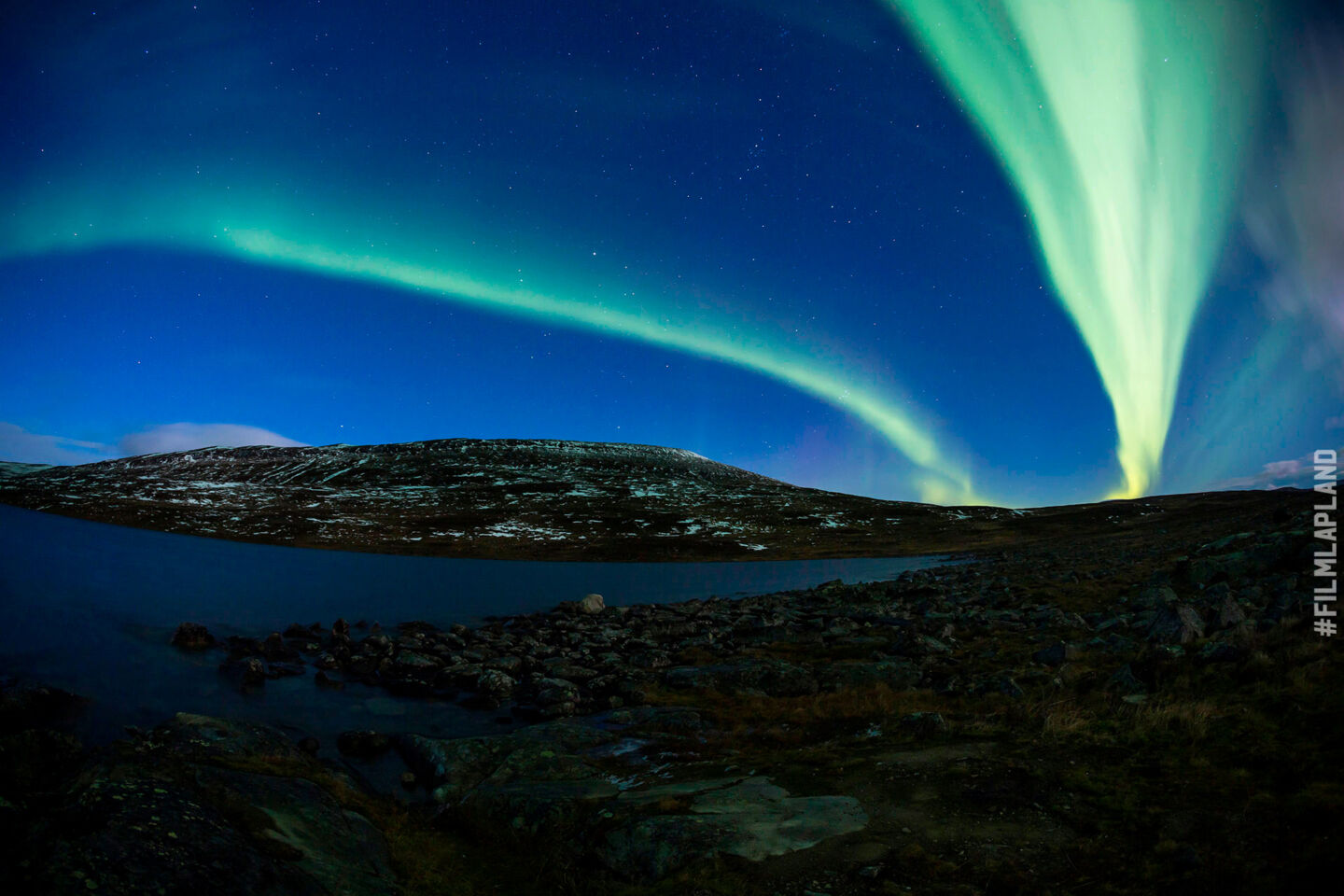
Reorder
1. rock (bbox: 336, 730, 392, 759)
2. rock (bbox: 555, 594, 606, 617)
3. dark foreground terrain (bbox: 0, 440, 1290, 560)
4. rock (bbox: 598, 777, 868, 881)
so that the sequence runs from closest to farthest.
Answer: rock (bbox: 598, 777, 868, 881), rock (bbox: 336, 730, 392, 759), rock (bbox: 555, 594, 606, 617), dark foreground terrain (bbox: 0, 440, 1290, 560)

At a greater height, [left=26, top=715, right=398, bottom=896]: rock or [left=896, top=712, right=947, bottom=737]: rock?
[left=896, top=712, right=947, bottom=737]: rock

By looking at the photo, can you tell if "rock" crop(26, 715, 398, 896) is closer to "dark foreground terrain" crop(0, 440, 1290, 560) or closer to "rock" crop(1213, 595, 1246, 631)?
"rock" crop(1213, 595, 1246, 631)

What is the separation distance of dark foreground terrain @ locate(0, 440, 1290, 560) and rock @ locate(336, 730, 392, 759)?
233 ft

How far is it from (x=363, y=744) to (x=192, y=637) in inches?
657

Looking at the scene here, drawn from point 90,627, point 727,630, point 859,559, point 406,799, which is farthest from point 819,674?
point 859,559

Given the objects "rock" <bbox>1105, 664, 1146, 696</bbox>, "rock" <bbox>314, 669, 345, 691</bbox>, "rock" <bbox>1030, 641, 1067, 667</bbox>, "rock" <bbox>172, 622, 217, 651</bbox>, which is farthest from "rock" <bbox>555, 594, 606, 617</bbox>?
"rock" <bbox>1105, 664, 1146, 696</bbox>

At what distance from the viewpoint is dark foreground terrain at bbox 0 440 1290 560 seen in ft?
310

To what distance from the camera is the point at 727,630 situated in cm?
2959

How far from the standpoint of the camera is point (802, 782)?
32.4 ft

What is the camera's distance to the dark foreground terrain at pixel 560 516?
3716 inches

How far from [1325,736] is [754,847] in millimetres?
8185

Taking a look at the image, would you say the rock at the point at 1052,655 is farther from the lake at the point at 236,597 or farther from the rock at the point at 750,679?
the lake at the point at 236,597

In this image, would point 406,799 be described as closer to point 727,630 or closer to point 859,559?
point 727,630

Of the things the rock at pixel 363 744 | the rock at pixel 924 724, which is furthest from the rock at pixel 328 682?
the rock at pixel 924 724
